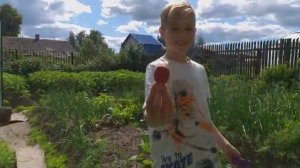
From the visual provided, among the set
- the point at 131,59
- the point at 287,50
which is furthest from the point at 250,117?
the point at 131,59

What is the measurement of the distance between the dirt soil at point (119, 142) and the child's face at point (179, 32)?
289 cm

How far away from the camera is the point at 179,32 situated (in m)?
2.13

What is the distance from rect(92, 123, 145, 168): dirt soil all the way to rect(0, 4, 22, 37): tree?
217 ft

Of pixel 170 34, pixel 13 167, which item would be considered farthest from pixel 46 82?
pixel 170 34

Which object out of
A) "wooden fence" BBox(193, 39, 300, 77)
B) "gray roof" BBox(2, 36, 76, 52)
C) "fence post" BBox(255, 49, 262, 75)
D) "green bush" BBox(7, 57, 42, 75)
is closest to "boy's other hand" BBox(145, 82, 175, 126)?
"wooden fence" BBox(193, 39, 300, 77)

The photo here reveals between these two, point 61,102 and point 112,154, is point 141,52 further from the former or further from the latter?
point 112,154

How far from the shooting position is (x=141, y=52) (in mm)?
22953

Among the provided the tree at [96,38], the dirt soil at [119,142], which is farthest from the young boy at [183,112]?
the tree at [96,38]

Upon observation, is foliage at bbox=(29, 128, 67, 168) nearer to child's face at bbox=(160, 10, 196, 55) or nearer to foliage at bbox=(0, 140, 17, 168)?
foliage at bbox=(0, 140, 17, 168)

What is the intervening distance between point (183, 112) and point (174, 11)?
1.55ft

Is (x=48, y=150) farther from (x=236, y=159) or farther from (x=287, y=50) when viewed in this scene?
(x=287, y=50)

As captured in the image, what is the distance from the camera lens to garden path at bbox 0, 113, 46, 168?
6.20m

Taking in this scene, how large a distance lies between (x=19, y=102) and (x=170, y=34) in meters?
11.9

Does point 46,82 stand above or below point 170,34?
below
